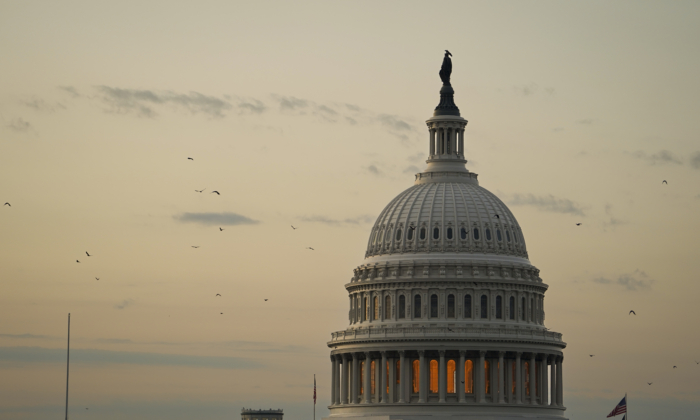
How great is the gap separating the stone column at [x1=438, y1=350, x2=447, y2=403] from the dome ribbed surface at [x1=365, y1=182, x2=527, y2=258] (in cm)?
1253

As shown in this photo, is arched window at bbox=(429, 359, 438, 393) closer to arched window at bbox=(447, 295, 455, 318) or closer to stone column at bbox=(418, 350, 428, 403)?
stone column at bbox=(418, 350, 428, 403)

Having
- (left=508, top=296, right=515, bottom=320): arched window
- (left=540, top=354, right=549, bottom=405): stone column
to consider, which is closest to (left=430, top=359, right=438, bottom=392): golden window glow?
(left=508, top=296, right=515, bottom=320): arched window

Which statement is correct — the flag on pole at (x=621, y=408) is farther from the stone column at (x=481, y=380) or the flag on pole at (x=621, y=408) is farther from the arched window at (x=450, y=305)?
the arched window at (x=450, y=305)

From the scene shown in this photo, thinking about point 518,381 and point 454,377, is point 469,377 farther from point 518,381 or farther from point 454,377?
point 518,381

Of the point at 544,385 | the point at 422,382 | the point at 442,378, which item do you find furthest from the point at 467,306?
the point at 544,385

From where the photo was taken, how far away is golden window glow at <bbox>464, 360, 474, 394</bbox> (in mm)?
181250

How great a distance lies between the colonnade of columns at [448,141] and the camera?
7559 inches

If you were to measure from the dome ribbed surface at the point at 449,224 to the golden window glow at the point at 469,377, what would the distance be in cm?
1258

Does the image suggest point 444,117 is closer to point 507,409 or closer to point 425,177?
point 425,177

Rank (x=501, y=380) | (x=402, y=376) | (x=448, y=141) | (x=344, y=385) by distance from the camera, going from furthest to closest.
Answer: (x=448, y=141) < (x=344, y=385) < (x=402, y=376) < (x=501, y=380)

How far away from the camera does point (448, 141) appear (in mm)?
192375

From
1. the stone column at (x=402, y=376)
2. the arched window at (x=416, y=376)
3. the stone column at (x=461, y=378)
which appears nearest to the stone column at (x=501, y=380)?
the stone column at (x=461, y=378)

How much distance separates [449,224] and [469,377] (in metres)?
16.9

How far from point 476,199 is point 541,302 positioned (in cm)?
1363
